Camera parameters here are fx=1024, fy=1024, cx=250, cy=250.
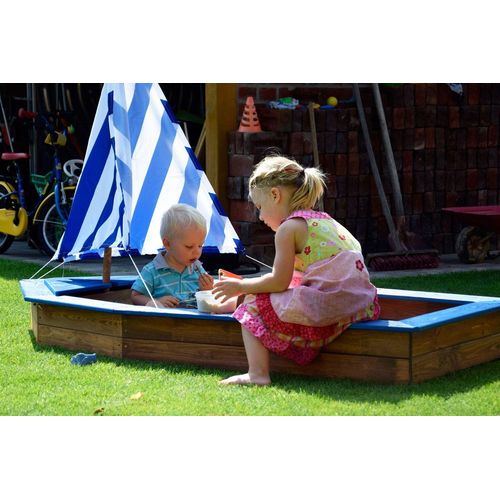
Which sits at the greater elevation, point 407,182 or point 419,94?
point 419,94

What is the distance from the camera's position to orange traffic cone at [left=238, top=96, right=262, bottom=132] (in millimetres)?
8539

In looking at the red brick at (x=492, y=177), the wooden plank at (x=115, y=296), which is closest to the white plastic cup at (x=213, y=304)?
the wooden plank at (x=115, y=296)

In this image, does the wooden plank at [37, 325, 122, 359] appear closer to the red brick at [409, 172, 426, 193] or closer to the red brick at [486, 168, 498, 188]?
the red brick at [409, 172, 426, 193]

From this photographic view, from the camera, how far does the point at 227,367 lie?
191 inches

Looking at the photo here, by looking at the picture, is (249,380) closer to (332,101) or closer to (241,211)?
(241,211)

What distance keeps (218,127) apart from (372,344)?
14.7 feet

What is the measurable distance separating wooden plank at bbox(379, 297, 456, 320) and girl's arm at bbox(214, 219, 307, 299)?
0.94m

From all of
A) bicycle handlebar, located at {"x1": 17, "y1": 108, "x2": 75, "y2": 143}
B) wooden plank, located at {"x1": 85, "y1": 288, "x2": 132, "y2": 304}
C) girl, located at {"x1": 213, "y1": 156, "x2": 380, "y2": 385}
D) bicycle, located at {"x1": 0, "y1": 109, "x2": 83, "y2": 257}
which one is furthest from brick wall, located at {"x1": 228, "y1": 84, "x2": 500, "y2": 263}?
girl, located at {"x1": 213, "y1": 156, "x2": 380, "y2": 385}

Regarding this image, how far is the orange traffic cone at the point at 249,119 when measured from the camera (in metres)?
8.54

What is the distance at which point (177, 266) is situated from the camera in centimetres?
543

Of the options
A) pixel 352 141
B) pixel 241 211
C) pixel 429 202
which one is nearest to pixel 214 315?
pixel 241 211

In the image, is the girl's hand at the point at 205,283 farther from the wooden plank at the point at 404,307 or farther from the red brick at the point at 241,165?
the red brick at the point at 241,165

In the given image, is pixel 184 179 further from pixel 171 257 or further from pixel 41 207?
pixel 41 207

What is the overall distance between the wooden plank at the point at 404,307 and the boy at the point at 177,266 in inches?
36.6
